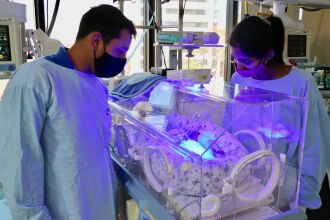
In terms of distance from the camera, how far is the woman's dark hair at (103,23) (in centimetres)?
111

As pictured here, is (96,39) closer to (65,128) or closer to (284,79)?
(65,128)

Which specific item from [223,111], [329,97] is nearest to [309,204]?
[223,111]

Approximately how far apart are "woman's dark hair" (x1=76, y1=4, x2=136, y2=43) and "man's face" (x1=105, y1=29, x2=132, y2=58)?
2 centimetres

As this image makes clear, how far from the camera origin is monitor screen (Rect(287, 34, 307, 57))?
9.07 ft

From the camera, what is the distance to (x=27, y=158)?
97 cm

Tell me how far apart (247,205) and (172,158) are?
332mm

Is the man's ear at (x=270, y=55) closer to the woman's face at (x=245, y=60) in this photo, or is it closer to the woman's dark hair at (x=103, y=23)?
the woman's face at (x=245, y=60)

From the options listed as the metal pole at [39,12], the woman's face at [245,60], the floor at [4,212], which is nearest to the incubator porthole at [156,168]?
Result: the woman's face at [245,60]

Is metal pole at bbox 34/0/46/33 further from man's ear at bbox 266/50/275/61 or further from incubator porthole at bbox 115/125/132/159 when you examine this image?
man's ear at bbox 266/50/275/61

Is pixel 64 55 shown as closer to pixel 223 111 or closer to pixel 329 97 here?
pixel 223 111

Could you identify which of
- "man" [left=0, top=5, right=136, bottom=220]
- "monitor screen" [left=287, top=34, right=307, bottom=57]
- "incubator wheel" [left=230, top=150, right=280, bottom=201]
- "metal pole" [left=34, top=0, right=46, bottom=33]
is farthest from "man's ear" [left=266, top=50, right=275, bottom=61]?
"metal pole" [left=34, top=0, right=46, bottom=33]

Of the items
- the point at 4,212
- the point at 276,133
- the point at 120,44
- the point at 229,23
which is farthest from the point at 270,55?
the point at 229,23

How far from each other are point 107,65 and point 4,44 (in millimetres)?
1072

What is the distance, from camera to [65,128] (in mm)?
1045
